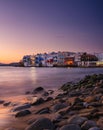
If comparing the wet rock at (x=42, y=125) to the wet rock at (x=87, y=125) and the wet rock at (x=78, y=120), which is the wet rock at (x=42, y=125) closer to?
the wet rock at (x=78, y=120)

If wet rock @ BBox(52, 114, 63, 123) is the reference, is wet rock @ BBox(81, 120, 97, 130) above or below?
above

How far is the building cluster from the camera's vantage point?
457 ft

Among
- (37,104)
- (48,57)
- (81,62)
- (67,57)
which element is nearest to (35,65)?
(48,57)

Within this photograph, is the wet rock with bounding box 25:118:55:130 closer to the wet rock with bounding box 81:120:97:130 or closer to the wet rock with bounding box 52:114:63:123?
the wet rock with bounding box 52:114:63:123

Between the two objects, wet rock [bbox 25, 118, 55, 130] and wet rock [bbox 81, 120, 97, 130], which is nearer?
wet rock [bbox 81, 120, 97, 130]

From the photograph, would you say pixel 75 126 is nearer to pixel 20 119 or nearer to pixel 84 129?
pixel 84 129

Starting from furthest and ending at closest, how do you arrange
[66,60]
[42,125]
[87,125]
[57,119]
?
[66,60] → [57,119] → [42,125] → [87,125]

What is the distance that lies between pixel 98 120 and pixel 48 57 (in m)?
153

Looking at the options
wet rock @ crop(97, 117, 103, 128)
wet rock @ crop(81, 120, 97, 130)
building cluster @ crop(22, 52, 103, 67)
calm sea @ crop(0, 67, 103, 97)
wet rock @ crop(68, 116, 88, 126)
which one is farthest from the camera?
building cluster @ crop(22, 52, 103, 67)

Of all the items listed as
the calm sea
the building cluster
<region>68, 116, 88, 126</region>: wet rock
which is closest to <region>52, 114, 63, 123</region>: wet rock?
<region>68, 116, 88, 126</region>: wet rock

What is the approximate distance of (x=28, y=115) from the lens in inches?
302

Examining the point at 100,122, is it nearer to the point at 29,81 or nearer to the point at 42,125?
the point at 42,125

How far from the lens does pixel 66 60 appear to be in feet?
481

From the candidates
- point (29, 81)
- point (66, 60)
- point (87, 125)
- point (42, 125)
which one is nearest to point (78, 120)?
point (87, 125)
